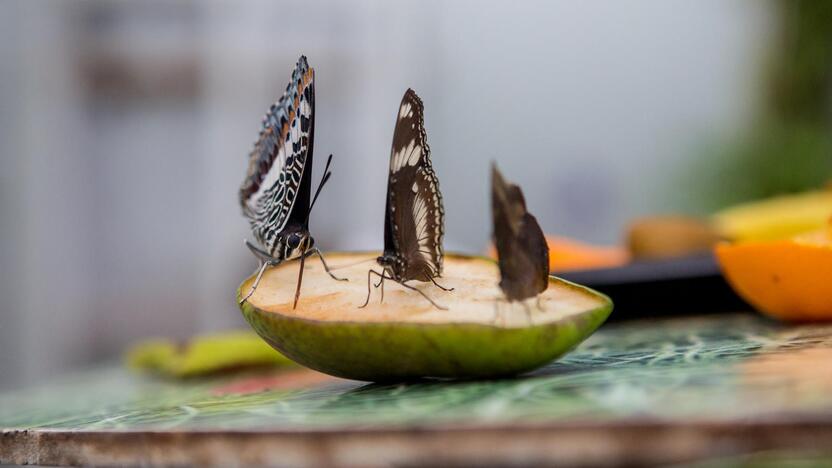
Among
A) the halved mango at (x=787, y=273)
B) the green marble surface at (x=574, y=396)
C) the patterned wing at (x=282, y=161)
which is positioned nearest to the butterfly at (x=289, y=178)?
the patterned wing at (x=282, y=161)

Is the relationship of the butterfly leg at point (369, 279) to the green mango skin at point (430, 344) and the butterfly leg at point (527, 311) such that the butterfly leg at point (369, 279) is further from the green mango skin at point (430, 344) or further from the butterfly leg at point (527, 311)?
the butterfly leg at point (527, 311)

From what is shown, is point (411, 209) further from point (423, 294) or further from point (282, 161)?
point (282, 161)

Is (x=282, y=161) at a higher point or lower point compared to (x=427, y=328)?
higher

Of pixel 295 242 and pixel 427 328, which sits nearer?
pixel 427 328

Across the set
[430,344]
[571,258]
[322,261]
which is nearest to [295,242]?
[322,261]

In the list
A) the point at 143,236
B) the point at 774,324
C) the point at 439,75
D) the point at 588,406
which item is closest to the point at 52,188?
the point at 143,236

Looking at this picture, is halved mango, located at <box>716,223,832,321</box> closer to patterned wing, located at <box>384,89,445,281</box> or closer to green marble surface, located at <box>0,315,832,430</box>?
green marble surface, located at <box>0,315,832,430</box>

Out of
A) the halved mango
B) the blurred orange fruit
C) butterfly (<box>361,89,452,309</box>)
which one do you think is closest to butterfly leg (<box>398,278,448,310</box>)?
butterfly (<box>361,89,452,309</box>)
